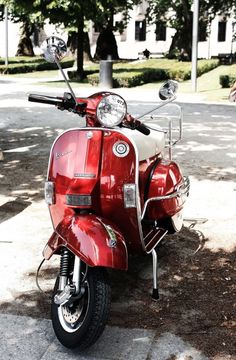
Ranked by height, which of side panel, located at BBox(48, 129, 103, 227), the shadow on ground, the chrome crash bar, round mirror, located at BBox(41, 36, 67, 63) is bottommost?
the shadow on ground

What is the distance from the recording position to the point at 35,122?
40.2 ft

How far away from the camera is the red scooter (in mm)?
3268

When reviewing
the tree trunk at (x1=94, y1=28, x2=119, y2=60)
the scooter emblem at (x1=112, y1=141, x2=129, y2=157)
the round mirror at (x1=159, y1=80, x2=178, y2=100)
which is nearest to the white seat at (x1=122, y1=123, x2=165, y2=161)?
the scooter emblem at (x1=112, y1=141, x2=129, y2=157)

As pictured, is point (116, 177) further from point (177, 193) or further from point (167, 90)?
point (167, 90)

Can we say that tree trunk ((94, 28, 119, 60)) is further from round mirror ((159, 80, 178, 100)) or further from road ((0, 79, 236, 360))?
round mirror ((159, 80, 178, 100))

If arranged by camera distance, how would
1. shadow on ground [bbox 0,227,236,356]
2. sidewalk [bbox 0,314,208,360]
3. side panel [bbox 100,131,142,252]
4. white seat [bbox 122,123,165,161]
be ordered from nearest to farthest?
sidewalk [bbox 0,314,208,360], shadow on ground [bbox 0,227,236,356], side panel [bbox 100,131,142,252], white seat [bbox 122,123,165,161]

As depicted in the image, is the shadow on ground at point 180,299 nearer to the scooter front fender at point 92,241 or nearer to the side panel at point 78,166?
the scooter front fender at point 92,241

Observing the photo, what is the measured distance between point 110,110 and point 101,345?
137 centimetres

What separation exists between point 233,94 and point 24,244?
217 cm

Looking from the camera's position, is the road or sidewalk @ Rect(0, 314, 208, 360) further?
the road

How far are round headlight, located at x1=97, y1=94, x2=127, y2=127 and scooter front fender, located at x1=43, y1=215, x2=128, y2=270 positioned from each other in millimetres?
594

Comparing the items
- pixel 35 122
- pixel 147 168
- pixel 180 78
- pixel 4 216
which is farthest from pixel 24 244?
pixel 180 78

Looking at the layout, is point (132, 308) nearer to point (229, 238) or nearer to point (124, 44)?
point (229, 238)

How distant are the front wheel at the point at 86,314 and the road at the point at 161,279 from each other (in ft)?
Answer: 0.43
